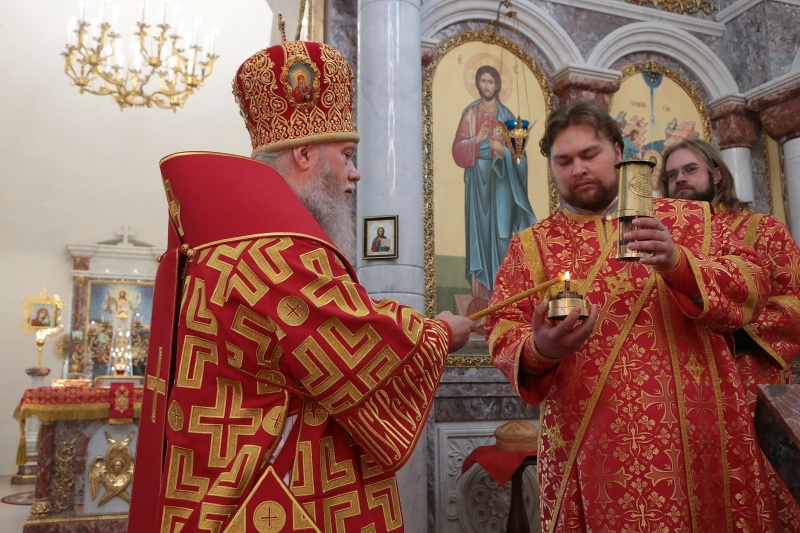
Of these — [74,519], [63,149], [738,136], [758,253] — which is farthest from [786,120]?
[63,149]

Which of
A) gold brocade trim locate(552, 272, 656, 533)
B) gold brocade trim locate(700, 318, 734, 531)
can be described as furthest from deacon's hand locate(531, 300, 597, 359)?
gold brocade trim locate(700, 318, 734, 531)

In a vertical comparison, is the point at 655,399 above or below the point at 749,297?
below

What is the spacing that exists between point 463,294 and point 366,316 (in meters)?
3.80

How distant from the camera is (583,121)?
2.29 meters

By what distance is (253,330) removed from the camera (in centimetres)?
165

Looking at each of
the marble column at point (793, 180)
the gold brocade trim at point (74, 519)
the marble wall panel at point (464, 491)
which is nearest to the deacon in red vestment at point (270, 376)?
the marble wall panel at point (464, 491)

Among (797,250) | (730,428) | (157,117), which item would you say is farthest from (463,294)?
(157,117)

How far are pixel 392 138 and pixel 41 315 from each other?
349 inches

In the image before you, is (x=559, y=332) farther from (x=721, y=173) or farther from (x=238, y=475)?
(x=721, y=173)

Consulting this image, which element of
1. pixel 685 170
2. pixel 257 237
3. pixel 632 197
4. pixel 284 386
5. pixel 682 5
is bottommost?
pixel 284 386

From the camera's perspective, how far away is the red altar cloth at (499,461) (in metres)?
4.36

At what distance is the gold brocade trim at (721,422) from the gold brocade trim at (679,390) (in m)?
0.11

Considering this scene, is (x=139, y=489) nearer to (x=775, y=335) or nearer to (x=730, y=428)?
(x=730, y=428)

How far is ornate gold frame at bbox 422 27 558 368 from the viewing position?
17.4ft
